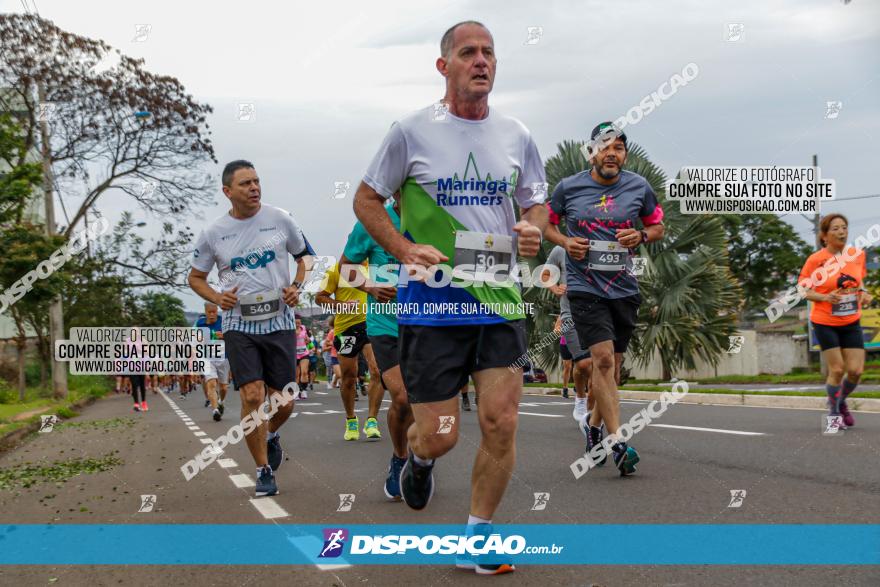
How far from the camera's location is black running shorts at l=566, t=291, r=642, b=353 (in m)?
6.63

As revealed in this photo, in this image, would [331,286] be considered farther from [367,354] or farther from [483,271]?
[483,271]

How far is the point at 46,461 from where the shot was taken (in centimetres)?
1042

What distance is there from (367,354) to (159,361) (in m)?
19.8

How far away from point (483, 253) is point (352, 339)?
17.8 feet

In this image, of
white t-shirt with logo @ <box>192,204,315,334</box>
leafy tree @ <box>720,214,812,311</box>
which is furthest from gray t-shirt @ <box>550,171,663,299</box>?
leafy tree @ <box>720,214,812,311</box>

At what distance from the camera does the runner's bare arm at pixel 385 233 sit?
12.5 ft

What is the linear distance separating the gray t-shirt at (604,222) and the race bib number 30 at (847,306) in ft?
9.73

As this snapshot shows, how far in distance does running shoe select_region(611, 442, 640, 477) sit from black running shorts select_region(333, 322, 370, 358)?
355 centimetres

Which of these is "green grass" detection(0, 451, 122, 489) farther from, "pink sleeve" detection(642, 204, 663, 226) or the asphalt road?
"pink sleeve" detection(642, 204, 663, 226)

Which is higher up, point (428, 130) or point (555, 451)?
point (428, 130)

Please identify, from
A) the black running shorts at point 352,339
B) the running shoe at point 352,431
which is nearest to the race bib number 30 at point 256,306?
the black running shorts at point 352,339

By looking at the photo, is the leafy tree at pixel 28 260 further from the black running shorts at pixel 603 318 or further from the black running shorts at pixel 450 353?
the black running shorts at pixel 450 353

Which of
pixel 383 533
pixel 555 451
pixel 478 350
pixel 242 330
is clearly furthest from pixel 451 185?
pixel 555 451

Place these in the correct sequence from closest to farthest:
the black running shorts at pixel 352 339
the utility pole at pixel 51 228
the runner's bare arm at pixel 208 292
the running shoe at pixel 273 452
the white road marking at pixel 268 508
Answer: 1. the white road marking at pixel 268 508
2. the runner's bare arm at pixel 208 292
3. the running shoe at pixel 273 452
4. the black running shorts at pixel 352 339
5. the utility pole at pixel 51 228
